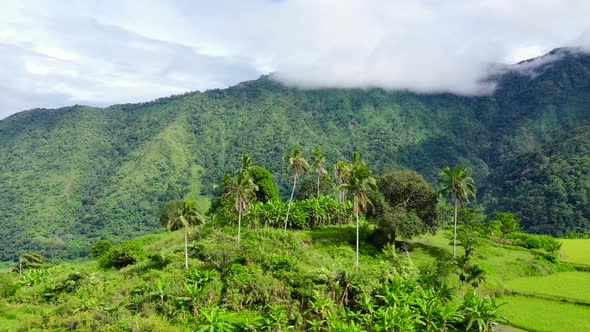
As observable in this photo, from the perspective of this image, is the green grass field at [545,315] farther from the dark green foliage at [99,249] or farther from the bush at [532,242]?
the dark green foliage at [99,249]

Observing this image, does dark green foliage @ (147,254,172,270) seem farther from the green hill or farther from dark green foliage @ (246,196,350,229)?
dark green foliage @ (246,196,350,229)

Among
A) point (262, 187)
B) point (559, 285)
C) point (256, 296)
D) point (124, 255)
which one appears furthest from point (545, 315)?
point (124, 255)

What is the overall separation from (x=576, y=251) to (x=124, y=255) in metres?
80.6

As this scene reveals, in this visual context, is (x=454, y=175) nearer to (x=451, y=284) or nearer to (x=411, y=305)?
(x=451, y=284)

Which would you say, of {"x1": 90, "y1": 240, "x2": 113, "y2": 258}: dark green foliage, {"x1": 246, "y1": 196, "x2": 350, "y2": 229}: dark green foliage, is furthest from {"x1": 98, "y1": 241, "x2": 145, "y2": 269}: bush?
{"x1": 90, "y1": 240, "x2": 113, "y2": 258}: dark green foliage

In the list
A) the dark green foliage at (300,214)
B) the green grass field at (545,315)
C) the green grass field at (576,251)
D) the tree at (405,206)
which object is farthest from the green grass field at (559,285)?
the dark green foliage at (300,214)

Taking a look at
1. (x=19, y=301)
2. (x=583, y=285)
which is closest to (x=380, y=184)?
(x=583, y=285)

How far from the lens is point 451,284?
160ft

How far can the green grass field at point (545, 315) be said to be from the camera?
43438mm

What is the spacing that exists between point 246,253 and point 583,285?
47.8 metres

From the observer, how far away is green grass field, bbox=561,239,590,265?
68.9 m

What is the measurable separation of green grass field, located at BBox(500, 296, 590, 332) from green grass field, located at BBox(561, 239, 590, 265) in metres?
22.0

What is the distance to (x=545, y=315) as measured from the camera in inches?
1859

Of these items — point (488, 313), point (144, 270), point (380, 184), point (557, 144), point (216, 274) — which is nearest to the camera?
point (488, 313)
